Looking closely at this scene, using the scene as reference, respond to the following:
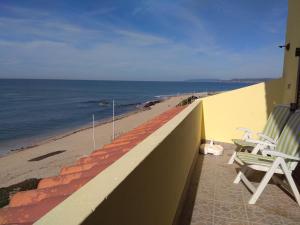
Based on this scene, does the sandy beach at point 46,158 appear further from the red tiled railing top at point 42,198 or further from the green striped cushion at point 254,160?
the red tiled railing top at point 42,198

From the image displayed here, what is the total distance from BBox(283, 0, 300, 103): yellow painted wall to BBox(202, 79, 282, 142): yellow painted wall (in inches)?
16.4

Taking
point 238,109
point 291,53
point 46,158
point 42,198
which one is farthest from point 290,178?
point 46,158

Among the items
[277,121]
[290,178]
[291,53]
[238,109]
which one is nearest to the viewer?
[290,178]

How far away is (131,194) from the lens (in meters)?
1.33

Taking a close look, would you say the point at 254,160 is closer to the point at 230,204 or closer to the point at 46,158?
the point at 230,204

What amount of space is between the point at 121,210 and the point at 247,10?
1029 cm

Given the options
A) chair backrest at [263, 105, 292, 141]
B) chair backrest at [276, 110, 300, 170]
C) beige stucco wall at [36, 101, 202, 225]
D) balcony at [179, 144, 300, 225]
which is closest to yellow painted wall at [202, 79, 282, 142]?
chair backrest at [263, 105, 292, 141]

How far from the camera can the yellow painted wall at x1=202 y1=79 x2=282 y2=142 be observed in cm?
612

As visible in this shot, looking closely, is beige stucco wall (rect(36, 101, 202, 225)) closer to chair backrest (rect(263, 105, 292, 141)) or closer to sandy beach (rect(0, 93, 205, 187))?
chair backrest (rect(263, 105, 292, 141))

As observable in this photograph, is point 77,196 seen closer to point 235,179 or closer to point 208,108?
point 235,179

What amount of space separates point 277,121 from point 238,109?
198 cm

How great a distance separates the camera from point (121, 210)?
3.92 ft

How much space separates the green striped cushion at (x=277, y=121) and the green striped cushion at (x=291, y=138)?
1.21ft

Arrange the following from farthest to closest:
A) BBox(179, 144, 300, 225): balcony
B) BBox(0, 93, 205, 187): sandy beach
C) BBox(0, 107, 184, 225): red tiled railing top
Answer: BBox(0, 93, 205, 187): sandy beach → BBox(179, 144, 300, 225): balcony → BBox(0, 107, 184, 225): red tiled railing top
